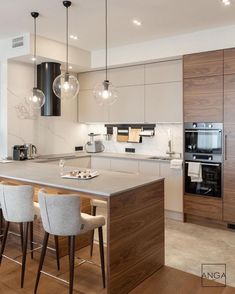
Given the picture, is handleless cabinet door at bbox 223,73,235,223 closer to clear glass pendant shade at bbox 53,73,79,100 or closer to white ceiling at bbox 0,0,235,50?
white ceiling at bbox 0,0,235,50

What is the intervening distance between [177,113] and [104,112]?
5.02 feet

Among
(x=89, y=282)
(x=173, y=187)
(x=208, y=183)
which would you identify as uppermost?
(x=208, y=183)

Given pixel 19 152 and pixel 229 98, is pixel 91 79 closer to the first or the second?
pixel 19 152

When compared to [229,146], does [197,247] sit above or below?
below

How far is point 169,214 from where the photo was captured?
4.83 metres

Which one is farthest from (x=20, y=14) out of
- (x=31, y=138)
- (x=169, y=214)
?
(x=169, y=214)

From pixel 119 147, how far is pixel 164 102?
4.89 ft

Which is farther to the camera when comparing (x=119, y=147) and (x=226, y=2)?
(x=119, y=147)

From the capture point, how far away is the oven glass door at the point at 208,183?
4.28m

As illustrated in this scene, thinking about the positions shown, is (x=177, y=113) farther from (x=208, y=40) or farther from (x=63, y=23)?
(x=63, y=23)

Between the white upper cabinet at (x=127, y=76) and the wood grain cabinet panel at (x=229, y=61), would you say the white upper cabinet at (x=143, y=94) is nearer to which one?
the white upper cabinet at (x=127, y=76)

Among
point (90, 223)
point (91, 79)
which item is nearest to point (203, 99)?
point (91, 79)

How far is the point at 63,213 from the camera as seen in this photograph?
2418mm

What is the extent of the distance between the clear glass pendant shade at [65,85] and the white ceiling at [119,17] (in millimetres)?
844
